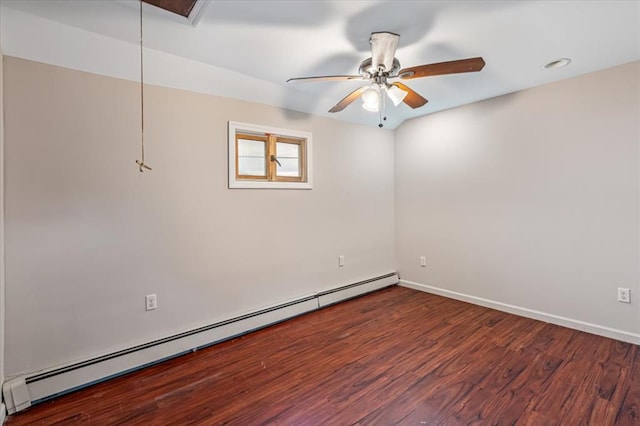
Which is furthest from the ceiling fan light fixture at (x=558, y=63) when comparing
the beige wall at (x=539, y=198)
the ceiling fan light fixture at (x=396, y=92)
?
the ceiling fan light fixture at (x=396, y=92)

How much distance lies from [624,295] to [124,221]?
4087 millimetres

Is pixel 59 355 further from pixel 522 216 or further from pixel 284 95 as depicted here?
pixel 522 216

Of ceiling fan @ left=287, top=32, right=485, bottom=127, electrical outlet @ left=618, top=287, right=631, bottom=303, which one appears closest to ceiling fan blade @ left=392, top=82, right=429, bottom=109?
ceiling fan @ left=287, top=32, right=485, bottom=127

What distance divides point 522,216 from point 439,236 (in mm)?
956

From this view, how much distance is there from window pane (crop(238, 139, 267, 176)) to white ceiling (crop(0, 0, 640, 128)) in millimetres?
469

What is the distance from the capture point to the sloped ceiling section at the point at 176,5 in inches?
64.7

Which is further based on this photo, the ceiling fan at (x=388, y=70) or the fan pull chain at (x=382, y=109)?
the fan pull chain at (x=382, y=109)

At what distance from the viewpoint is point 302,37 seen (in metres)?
2.02

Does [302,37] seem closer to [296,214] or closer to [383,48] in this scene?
[383,48]

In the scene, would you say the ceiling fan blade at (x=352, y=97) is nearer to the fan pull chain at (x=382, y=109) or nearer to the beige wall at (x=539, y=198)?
the fan pull chain at (x=382, y=109)

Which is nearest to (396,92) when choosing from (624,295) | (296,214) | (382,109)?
(382,109)

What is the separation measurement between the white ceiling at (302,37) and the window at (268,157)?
16.3 inches

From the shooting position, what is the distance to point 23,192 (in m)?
1.83

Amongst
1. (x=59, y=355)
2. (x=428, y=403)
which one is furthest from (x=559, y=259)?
(x=59, y=355)
